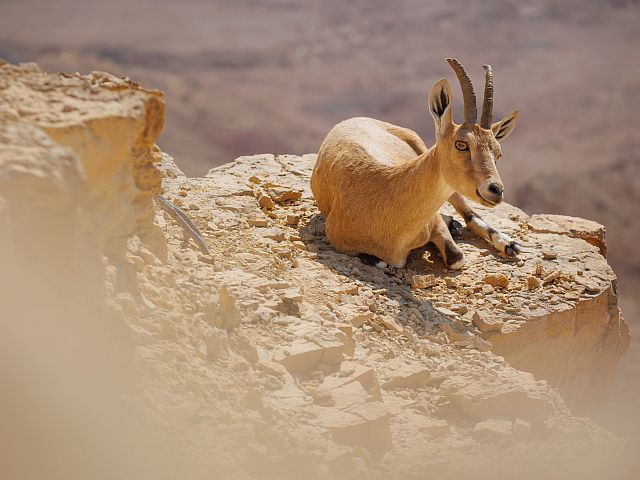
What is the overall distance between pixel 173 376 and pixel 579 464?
2.09m

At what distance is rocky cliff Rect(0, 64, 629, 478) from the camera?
269 centimetres

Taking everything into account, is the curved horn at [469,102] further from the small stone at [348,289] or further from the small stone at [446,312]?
the small stone at [348,289]

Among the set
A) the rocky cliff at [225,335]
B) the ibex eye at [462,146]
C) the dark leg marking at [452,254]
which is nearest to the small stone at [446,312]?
the rocky cliff at [225,335]

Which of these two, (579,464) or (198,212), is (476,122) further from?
(579,464)

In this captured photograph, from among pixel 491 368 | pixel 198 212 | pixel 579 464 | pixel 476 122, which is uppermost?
pixel 476 122

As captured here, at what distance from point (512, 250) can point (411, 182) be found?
1.14m

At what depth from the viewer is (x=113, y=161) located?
308 centimetres

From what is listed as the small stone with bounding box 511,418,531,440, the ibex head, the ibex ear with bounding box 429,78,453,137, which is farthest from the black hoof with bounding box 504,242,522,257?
the small stone with bounding box 511,418,531,440

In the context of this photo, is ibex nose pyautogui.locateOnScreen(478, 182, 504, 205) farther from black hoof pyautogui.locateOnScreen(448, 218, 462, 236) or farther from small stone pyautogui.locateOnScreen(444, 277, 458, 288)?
black hoof pyautogui.locateOnScreen(448, 218, 462, 236)

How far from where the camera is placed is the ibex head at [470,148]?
5.34 meters

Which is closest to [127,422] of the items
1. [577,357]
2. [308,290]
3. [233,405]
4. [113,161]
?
[233,405]

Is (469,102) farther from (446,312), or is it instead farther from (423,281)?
(446,312)

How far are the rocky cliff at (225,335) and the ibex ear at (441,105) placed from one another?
113 centimetres

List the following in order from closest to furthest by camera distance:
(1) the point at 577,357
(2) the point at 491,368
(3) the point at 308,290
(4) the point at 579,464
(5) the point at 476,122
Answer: (4) the point at 579,464, (2) the point at 491,368, (3) the point at 308,290, (5) the point at 476,122, (1) the point at 577,357
